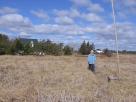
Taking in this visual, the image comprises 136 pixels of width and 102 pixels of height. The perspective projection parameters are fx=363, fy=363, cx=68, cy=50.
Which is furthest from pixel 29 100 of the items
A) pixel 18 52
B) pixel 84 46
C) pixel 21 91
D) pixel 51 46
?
pixel 84 46

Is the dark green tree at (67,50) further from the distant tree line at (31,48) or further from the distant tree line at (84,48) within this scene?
the distant tree line at (84,48)

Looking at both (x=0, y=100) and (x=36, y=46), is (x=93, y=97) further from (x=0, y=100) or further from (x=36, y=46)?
(x=36, y=46)

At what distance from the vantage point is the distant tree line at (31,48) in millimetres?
92500

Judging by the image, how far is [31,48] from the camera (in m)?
99.7

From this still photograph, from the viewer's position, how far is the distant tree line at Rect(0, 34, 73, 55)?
303 ft

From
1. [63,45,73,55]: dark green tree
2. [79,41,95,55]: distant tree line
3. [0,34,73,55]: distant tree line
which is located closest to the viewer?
[0,34,73,55]: distant tree line

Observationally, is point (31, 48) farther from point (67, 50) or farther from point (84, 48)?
point (84, 48)

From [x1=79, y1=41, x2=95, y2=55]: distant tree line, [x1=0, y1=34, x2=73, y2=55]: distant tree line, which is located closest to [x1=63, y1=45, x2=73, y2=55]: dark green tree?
[x1=0, y1=34, x2=73, y2=55]: distant tree line

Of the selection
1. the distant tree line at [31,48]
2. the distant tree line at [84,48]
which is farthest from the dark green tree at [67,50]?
the distant tree line at [84,48]

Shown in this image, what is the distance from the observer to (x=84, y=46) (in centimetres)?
11688

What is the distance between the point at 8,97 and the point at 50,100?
145cm

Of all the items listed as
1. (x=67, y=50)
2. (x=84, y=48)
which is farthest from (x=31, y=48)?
(x=84, y=48)

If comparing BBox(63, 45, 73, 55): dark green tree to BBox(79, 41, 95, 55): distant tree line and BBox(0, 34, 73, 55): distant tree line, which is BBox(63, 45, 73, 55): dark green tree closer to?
BBox(0, 34, 73, 55): distant tree line

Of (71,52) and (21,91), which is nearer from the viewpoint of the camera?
(21,91)
